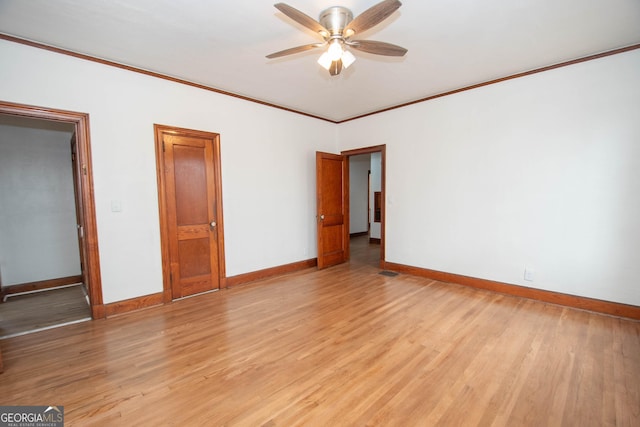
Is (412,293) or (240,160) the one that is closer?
(412,293)

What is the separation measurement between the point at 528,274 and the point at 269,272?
12.2ft

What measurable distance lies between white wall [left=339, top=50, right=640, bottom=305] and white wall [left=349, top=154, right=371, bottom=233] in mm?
Answer: 3825

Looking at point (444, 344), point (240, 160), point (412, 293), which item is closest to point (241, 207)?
point (240, 160)

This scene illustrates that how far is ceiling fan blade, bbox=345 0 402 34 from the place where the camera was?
5.64 ft

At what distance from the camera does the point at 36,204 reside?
163 inches

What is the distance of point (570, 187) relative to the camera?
123 inches

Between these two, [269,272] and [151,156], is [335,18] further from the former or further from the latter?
[269,272]

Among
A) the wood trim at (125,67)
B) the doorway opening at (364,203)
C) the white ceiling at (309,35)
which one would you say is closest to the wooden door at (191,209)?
the wood trim at (125,67)

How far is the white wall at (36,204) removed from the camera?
394cm

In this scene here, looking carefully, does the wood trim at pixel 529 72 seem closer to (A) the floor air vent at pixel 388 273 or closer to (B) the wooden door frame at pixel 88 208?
(A) the floor air vent at pixel 388 273

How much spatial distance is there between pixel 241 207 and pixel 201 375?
2533 millimetres

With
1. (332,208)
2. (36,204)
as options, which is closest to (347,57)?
(332,208)

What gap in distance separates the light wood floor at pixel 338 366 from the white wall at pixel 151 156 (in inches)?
34.3

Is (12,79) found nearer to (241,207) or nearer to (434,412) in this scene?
(241,207)
